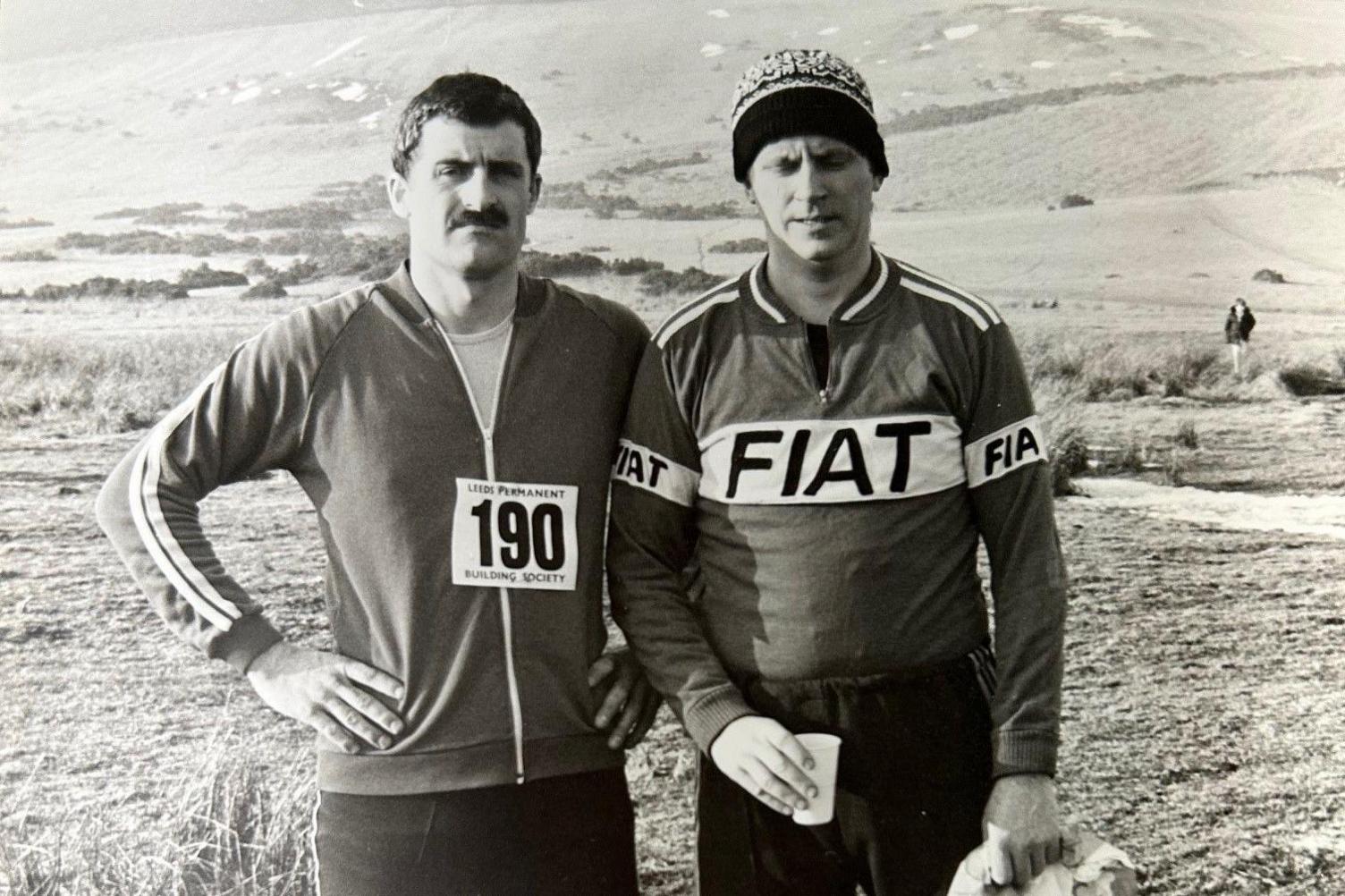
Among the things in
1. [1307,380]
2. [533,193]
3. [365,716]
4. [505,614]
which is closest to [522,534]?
[505,614]

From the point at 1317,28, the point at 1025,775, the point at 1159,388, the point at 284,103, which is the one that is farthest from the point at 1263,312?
the point at 284,103

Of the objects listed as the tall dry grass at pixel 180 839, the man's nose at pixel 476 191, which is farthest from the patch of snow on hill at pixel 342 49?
the tall dry grass at pixel 180 839

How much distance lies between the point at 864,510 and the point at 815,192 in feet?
1.69

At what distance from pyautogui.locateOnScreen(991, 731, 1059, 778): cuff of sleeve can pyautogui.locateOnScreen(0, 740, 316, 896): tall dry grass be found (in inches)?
61.3

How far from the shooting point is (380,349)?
77.5 inches

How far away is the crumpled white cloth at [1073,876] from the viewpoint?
1.71 meters

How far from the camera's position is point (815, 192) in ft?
5.91

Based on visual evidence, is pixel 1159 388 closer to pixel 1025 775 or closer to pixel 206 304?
pixel 1025 775

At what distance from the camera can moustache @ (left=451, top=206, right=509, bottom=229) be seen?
1.97 metres

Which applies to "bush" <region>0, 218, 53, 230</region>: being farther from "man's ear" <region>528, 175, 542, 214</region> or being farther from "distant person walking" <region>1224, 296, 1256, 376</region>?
"distant person walking" <region>1224, 296, 1256, 376</region>

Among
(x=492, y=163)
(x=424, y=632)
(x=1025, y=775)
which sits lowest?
(x=1025, y=775)

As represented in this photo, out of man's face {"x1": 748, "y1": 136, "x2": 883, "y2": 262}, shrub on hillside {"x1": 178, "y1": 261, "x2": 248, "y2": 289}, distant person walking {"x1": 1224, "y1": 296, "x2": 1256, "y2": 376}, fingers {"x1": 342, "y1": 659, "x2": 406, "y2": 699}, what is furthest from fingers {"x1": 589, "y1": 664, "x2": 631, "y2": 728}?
distant person walking {"x1": 1224, "y1": 296, "x2": 1256, "y2": 376}

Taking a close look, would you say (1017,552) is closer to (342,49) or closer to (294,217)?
(294,217)

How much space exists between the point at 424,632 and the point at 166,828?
43.1 inches
